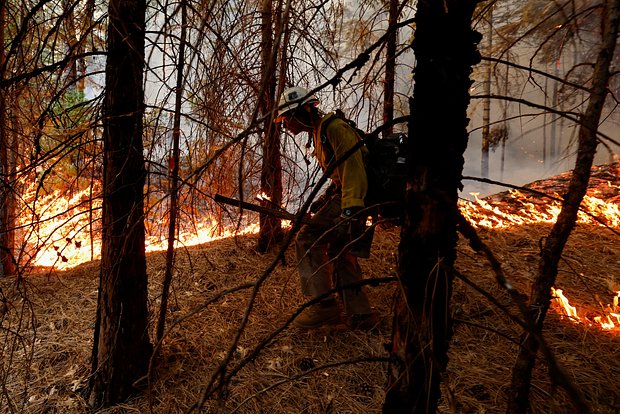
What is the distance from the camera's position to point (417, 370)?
1276 millimetres

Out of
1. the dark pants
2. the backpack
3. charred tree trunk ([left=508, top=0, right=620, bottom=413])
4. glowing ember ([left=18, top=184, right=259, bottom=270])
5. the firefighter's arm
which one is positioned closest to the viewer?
charred tree trunk ([left=508, top=0, right=620, bottom=413])

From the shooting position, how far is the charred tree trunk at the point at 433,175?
1086 mm

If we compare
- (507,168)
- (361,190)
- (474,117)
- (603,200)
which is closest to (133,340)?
(361,190)

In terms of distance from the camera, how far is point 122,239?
2709 mm

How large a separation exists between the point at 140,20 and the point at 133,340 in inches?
97.1

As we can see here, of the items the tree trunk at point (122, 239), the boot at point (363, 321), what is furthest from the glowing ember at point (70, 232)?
the boot at point (363, 321)

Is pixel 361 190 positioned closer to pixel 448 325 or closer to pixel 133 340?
pixel 448 325

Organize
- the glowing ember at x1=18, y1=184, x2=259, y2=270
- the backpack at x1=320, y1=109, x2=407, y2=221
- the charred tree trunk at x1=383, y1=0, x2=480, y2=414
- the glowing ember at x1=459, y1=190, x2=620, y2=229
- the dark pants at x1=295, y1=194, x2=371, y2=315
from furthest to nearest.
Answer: the glowing ember at x1=459, y1=190, x2=620, y2=229, the dark pants at x1=295, y1=194, x2=371, y2=315, the backpack at x1=320, y1=109, x2=407, y2=221, the glowing ember at x1=18, y1=184, x2=259, y2=270, the charred tree trunk at x1=383, y1=0, x2=480, y2=414

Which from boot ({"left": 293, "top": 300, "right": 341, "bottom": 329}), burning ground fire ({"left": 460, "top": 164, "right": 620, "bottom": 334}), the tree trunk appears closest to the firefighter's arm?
boot ({"left": 293, "top": 300, "right": 341, "bottom": 329})

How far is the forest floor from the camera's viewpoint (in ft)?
8.59

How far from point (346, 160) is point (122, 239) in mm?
1823

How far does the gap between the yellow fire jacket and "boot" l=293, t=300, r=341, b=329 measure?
42.2 inches

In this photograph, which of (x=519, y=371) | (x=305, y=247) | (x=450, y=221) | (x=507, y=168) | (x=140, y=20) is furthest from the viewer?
(x=507, y=168)

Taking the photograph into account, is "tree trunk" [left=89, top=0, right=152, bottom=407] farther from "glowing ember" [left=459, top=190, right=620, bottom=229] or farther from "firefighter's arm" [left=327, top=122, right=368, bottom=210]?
"glowing ember" [left=459, top=190, right=620, bottom=229]
